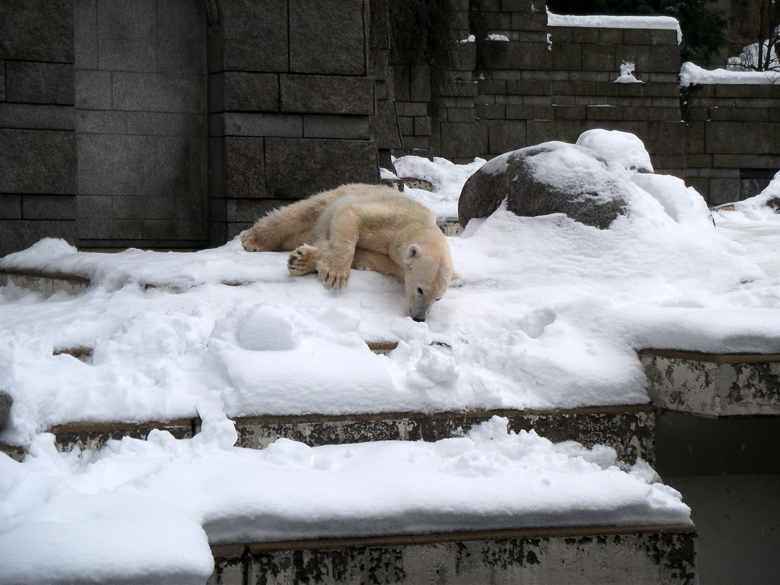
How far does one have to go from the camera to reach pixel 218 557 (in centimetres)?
252

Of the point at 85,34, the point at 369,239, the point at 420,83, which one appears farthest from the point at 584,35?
the point at 369,239

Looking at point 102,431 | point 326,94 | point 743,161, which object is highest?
point 326,94

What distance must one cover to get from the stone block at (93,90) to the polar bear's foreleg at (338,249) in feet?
11.2

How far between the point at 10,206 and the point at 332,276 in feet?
11.6

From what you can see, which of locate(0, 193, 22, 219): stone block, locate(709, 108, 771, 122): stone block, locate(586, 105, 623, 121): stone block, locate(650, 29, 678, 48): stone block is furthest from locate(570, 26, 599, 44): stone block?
locate(0, 193, 22, 219): stone block

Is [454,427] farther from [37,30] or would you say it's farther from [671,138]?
[671,138]

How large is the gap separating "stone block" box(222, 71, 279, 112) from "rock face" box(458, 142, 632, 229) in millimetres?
2218

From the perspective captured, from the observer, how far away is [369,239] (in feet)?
15.0

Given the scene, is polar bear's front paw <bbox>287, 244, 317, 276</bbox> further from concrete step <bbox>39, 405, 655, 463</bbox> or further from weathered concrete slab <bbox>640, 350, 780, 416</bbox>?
weathered concrete slab <bbox>640, 350, 780, 416</bbox>

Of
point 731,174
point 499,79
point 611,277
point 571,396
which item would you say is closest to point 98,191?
point 611,277

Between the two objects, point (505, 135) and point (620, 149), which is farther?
point (505, 135)

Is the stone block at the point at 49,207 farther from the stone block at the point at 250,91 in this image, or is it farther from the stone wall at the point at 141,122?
the stone block at the point at 250,91

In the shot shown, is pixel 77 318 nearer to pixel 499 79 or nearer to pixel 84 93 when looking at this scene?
pixel 84 93

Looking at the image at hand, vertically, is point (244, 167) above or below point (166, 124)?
below
